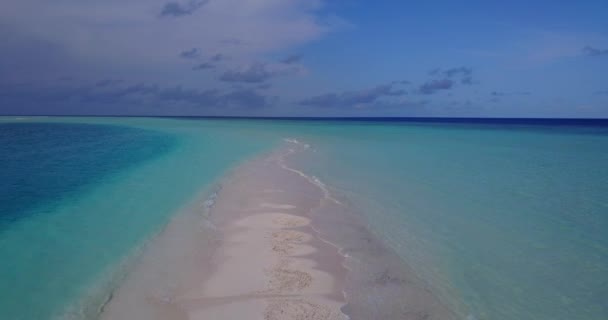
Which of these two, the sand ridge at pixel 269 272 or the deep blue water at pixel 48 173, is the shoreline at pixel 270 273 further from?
the deep blue water at pixel 48 173

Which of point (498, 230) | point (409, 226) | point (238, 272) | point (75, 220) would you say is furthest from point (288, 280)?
point (75, 220)

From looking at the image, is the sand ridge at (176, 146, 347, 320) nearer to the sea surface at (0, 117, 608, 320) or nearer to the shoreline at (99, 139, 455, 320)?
the shoreline at (99, 139, 455, 320)

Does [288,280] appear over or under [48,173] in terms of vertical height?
under

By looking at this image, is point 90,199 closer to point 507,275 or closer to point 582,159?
point 507,275

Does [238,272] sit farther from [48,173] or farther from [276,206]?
[48,173]

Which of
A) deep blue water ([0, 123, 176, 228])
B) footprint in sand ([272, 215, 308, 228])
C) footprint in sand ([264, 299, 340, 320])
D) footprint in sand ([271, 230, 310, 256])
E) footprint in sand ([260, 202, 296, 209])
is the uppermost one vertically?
deep blue water ([0, 123, 176, 228])

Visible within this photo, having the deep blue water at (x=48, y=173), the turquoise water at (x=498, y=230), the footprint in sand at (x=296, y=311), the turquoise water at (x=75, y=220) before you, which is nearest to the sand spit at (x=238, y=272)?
the footprint in sand at (x=296, y=311)

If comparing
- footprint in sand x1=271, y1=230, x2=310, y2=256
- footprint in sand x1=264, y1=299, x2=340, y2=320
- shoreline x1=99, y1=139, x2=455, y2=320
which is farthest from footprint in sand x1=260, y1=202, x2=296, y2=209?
footprint in sand x1=264, y1=299, x2=340, y2=320
